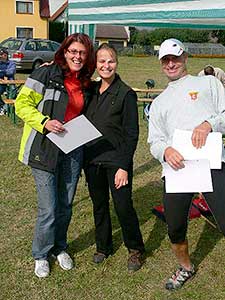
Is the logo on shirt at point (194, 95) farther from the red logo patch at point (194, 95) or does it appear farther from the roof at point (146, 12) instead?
the roof at point (146, 12)

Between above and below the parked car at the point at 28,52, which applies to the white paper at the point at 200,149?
above

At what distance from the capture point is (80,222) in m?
4.34

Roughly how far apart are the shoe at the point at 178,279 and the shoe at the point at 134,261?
306 mm

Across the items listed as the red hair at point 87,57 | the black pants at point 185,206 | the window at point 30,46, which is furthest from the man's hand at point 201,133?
the window at point 30,46

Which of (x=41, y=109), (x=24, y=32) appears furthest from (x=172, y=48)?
(x=24, y=32)

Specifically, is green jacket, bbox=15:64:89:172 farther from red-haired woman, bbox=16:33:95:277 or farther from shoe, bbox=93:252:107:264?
shoe, bbox=93:252:107:264

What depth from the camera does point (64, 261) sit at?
135 inches

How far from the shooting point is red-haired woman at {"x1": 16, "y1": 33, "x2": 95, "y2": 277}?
2840mm

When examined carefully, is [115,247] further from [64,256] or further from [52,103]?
[52,103]

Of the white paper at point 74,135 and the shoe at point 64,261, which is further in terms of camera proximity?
the shoe at point 64,261

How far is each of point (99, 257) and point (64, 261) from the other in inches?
11.7

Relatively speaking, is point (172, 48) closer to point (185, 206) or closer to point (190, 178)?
point (190, 178)

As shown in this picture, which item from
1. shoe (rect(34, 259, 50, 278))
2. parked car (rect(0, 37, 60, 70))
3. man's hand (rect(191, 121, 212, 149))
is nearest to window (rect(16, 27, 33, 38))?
parked car (rect(0, 37, 60, 70))

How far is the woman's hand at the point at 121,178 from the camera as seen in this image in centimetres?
307
